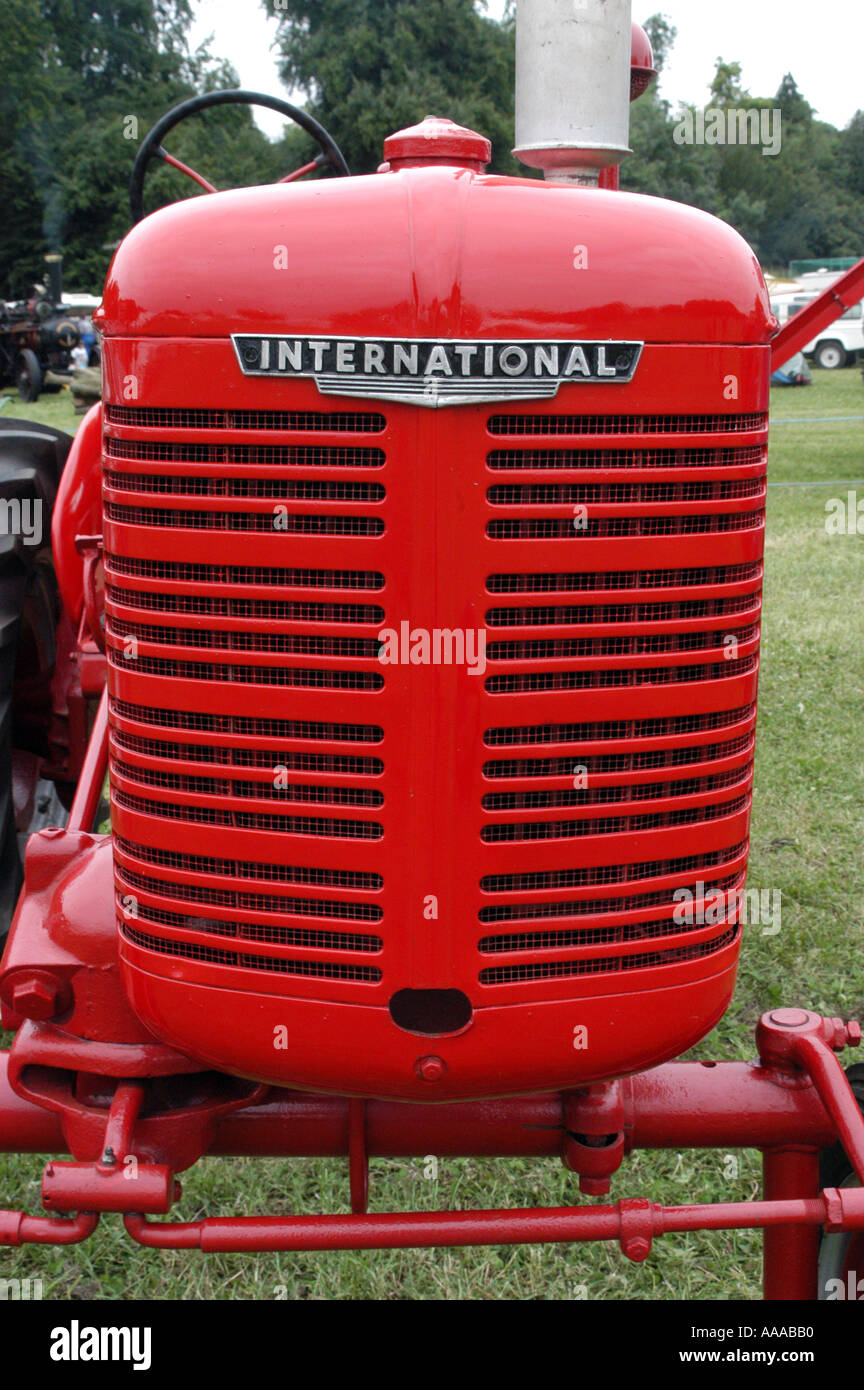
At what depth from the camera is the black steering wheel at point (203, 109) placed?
7.41 ft

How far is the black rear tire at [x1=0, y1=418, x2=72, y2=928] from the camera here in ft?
8.85

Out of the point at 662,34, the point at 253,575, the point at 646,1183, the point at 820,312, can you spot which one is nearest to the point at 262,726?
the point at 253,575

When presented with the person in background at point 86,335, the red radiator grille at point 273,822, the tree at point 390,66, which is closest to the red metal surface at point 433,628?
the red radiator grille at point 273,822

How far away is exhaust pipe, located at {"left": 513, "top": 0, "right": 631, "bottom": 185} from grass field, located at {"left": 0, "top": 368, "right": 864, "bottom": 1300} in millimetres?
1614

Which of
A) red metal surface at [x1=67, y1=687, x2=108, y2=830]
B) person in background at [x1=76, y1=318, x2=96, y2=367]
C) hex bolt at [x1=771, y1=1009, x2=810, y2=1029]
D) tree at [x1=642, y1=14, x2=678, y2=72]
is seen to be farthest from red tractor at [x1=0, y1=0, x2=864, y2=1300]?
tree at [x1=642, y1=14, x2=678, y2=72]

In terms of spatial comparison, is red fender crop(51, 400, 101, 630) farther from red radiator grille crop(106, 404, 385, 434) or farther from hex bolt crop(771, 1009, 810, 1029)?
hex bolt crop(771, 1009, 810, 1029)

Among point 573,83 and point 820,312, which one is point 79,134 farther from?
point 573,83

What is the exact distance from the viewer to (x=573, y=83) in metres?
1.80

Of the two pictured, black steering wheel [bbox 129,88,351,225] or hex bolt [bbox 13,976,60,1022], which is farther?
black steering wheel [bbox 129,88,351,225]

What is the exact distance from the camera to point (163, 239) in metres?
1.51

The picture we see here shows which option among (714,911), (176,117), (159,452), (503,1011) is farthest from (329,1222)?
(176,117)

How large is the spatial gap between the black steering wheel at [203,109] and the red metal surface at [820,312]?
2191 millimetres

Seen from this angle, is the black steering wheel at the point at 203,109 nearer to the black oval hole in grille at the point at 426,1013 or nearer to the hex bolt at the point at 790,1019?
the black oval hole in grille at the point at 426,1013
